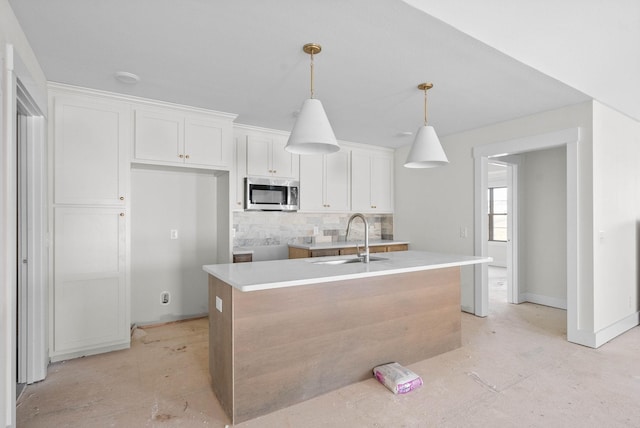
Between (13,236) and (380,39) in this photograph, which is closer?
(13,236)

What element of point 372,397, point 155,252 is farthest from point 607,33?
point 155,252

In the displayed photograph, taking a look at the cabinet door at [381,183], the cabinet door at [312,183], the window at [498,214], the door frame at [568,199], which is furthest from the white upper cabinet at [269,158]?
the window at [498,214]

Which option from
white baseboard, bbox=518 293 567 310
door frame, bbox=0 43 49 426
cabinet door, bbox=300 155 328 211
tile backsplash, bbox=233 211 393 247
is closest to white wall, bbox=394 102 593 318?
tile backsplash, bbox=233 211 393 247

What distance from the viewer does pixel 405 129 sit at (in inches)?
167

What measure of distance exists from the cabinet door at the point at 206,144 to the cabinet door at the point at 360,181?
80.1 inches

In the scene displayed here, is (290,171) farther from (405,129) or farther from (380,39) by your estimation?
(380,39)

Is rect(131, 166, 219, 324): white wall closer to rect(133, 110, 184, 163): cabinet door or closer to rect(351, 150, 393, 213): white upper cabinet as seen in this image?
rect(133, 110, 184, 163): cabinet door

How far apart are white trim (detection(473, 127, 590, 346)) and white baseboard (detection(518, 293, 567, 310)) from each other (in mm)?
1145

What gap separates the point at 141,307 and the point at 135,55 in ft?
8.50

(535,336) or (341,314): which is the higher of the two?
(341,314)

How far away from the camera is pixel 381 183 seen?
5.32m

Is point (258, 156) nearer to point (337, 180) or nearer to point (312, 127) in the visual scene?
point (337, 180)

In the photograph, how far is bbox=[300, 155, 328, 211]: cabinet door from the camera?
4.57m

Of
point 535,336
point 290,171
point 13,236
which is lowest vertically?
point 535,336
